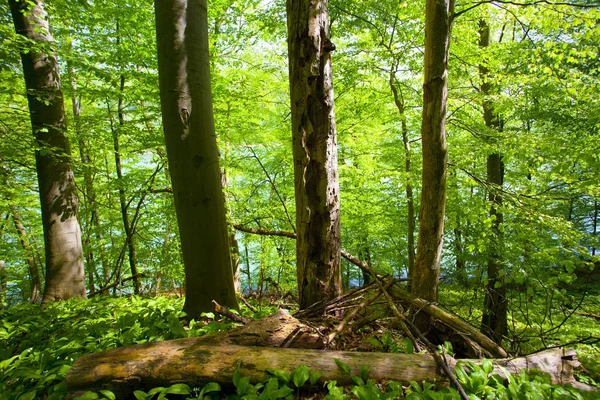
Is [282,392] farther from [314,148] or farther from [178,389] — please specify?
[314,148]

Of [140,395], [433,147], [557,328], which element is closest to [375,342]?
[140,395]

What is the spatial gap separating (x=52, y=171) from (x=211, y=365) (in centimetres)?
Result: 467

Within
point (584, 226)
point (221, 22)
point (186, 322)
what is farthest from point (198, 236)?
point (584, 226)

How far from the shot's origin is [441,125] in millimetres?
2389

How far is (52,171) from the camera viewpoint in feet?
15.2

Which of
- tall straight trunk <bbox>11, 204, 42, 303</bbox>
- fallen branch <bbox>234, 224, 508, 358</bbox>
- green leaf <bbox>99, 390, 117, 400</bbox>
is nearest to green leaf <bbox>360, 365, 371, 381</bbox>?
fallen branch <bbox>234, 224, 508, 358</bbox>

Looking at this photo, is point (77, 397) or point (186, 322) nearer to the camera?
point (77, 397)

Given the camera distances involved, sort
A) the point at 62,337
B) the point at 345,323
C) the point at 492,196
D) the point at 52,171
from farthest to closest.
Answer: the point at 492,196
the point at 52,171
the point at 62,337
the point at 345,323

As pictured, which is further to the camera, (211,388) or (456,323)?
(456,323)

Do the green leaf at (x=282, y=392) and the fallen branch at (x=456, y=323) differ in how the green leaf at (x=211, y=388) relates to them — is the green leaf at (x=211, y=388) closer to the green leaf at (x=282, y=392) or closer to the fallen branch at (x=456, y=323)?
the green leaf at (x=282, y=392)

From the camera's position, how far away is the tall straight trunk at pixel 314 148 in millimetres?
2312

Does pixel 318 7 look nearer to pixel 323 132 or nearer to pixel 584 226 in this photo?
pixel 323 132

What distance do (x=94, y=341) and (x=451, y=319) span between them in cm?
282

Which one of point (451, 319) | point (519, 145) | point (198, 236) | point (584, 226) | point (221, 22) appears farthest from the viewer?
point (584, 226)
